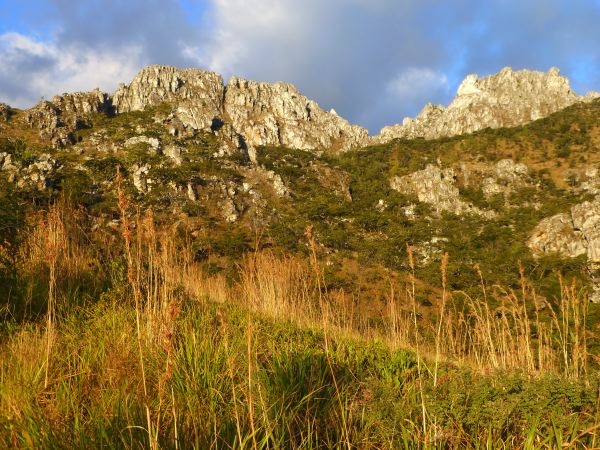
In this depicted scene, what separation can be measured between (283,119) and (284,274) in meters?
94.8

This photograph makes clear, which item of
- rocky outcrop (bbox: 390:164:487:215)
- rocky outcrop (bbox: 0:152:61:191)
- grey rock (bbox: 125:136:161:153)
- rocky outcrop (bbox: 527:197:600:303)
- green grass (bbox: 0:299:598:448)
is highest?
grey rock (bbox: 125:136:161:153)

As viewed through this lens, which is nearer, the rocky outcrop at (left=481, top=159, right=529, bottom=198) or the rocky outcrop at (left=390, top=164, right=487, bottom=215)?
the rocky outcrop at (left=390, top=164, right=487, bottom=215)

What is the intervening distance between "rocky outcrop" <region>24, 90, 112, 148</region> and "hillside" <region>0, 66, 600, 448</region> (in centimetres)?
42

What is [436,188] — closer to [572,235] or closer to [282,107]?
[572,235]

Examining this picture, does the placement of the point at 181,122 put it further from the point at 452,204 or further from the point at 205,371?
the point at 205,371

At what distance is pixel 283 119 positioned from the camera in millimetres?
97688

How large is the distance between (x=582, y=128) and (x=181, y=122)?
66066mm

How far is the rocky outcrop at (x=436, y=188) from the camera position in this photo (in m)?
51.3

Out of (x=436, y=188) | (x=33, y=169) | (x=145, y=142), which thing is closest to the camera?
(x=33, y=169)

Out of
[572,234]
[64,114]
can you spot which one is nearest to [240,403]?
[572,234]

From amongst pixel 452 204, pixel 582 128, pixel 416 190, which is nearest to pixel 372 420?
pixel 452 204

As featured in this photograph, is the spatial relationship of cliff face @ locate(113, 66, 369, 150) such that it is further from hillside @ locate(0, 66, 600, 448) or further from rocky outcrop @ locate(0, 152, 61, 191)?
rocky outcrop @ locate(0, 152, 61, 191)

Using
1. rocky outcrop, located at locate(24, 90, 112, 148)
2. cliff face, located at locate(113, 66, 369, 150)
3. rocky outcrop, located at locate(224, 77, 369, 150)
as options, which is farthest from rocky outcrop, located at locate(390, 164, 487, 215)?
rocky outcrop, located at locate(24, 90, 112, 148)

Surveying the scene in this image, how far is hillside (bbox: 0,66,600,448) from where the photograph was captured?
224 cm
